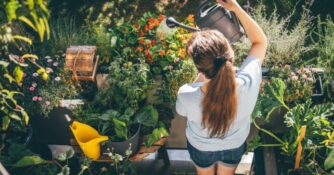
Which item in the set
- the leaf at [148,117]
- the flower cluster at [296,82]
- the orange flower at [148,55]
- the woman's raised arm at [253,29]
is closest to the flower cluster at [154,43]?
the orange flower at [148,55]

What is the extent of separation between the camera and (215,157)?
275cm

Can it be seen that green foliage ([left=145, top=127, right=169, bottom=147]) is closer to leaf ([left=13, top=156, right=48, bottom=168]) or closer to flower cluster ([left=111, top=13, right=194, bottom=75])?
flower cluster ([left=111, top=13, right=194, bottom=75])

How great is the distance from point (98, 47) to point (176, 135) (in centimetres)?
119

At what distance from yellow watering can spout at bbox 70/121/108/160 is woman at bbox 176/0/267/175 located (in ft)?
2.92

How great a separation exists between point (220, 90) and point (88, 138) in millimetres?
1550

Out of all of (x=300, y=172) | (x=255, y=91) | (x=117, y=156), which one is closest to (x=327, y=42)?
(x=300, y=172)

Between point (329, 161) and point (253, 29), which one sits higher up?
point (253, 29)

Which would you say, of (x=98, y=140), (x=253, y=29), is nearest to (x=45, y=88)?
(x=98, y=140)

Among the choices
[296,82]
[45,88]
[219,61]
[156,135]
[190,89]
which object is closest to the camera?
[219,61]

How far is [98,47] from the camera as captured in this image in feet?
12.7

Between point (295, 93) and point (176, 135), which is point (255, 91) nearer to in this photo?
point (295, 93)

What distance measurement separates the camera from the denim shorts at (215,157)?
8.97 feet

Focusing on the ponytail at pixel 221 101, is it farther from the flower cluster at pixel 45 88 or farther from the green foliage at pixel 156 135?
the flower cluster at pixel 45 88

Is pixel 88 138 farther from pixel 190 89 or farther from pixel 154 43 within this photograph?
pixel 190 89
